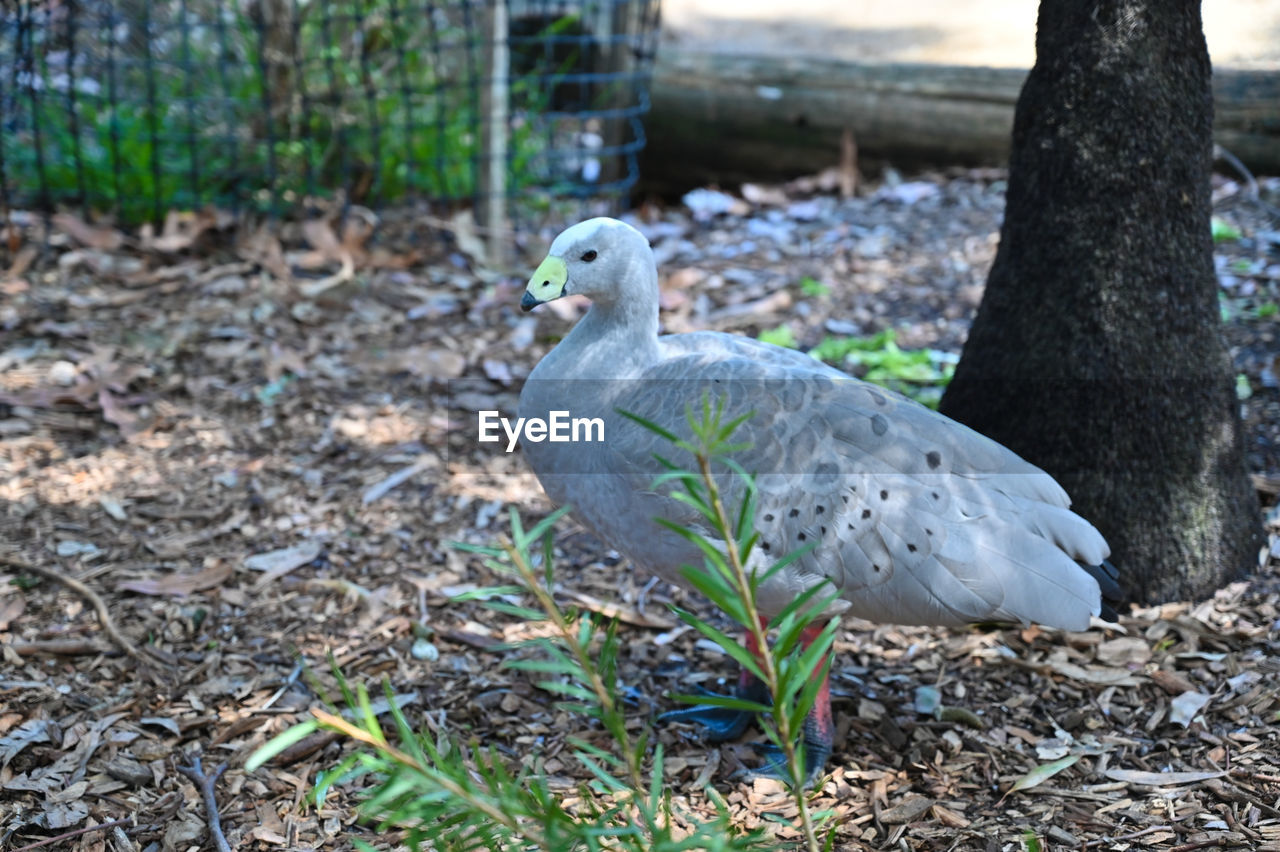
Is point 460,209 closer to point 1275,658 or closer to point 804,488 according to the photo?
point 804,488

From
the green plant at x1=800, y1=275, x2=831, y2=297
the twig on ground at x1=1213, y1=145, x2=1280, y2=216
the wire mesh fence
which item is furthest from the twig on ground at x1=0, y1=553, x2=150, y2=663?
the twig on ground at x1=1213, y1=145, x2=1280, y2=216

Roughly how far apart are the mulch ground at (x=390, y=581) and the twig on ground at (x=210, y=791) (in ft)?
0.12

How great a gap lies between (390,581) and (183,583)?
2.08ft

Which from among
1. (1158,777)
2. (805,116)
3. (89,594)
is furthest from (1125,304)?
(805,116)

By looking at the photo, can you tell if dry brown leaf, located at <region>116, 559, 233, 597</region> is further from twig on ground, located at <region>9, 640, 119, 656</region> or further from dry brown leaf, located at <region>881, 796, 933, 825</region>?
dry brown leaf, located at <region>881, 796, 933, 825</region>

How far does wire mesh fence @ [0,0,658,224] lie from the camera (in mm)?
5820

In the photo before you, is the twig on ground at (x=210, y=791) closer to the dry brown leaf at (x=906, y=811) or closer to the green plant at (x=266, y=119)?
the dry brown leaf at (x=906, y=811)

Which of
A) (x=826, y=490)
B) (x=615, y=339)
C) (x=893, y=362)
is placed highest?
(x=615, y=339)

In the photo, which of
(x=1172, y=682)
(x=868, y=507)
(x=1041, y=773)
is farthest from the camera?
(x=1172, y=682)

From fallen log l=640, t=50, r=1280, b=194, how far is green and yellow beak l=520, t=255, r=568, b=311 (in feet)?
13.5

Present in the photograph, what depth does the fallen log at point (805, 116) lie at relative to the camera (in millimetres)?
6496

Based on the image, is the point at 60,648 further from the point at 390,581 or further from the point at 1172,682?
the point at 1172,682

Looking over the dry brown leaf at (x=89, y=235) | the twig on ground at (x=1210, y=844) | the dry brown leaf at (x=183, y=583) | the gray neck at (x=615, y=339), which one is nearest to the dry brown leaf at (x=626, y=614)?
the gray neck at (x=615, y=339)

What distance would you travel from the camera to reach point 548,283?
3.08 metres
